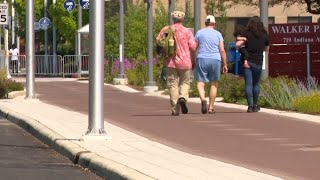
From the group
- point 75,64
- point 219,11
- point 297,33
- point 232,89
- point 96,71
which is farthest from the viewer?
point 75,64

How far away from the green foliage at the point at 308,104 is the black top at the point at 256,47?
105cm

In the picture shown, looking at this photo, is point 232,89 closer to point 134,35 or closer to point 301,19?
point 134,35

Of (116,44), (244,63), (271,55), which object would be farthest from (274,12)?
(244,63)

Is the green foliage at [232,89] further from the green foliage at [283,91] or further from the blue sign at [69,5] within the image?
the blue sign at [69,5]

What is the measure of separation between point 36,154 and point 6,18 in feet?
58.6

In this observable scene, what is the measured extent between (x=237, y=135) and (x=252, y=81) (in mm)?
4538

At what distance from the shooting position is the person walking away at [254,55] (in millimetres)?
18906

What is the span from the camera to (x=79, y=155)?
12.5 meters

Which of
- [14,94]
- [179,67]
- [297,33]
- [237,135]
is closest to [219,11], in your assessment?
[14,94]

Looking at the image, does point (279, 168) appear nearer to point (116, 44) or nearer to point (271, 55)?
point (271, 55)

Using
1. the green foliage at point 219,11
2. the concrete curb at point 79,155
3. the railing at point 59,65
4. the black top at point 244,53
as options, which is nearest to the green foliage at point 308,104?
the black top at point 244,53

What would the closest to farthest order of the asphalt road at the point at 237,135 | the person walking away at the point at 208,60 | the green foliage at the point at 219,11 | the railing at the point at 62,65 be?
the asphalt road at the point at 237,135 → the person walking away at the point at 208,60 → the green foliage at the point at 219,11 → the railing at the point at 62,65

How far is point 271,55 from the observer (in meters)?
24.9

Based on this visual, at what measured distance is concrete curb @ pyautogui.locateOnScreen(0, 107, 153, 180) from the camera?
1030cm
